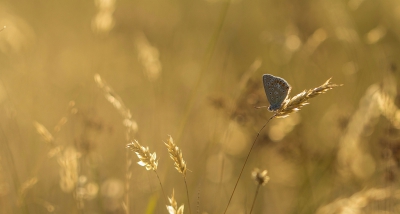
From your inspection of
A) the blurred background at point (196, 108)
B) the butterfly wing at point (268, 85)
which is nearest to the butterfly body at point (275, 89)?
the butterfly wing at point (268, 85)

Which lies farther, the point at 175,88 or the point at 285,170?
the point at 175,88

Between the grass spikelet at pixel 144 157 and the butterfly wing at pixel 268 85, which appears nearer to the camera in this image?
the grass spikelet at pixel 144 157

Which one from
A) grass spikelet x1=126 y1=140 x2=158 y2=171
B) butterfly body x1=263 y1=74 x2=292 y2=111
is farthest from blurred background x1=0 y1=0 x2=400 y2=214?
butterfly body x1=263 y1=74 x2=292 y2=111

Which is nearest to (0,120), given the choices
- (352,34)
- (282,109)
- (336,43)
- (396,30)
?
(352,34)

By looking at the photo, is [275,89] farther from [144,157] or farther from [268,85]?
[144,157]

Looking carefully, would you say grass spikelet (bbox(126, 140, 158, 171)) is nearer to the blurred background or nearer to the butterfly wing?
the blurred background

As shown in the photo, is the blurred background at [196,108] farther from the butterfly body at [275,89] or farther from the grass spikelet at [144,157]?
the butterfly body at [275,89]

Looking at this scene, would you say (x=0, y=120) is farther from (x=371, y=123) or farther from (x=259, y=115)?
(x=371, y=123)
